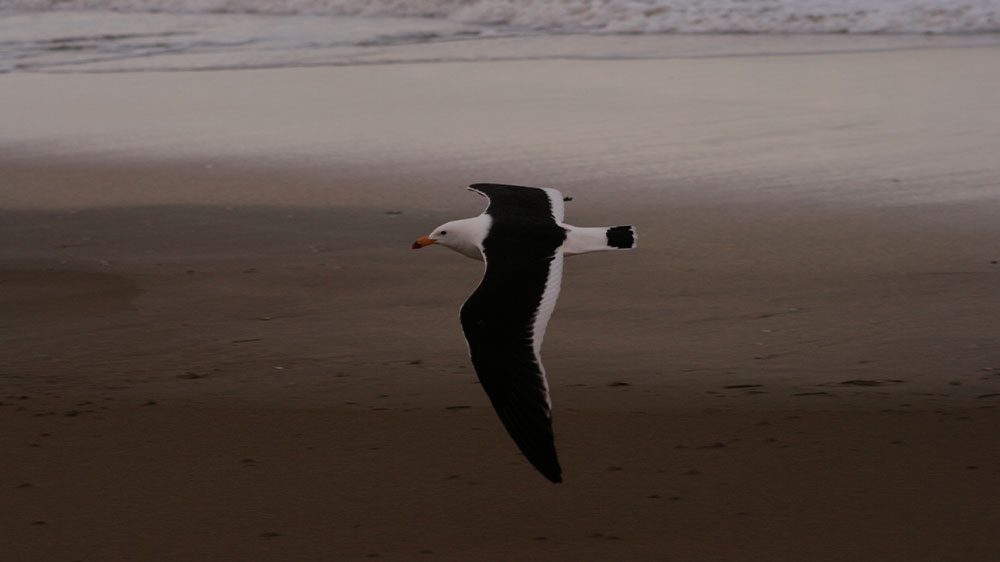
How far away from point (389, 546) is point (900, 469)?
1368 mm

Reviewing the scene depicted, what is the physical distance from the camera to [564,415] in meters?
4.23

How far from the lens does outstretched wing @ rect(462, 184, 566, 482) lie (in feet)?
11.7

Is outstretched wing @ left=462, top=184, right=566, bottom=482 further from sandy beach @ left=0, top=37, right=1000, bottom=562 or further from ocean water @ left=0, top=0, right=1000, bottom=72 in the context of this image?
ocean water @ left=0, top=0, right=1000, bottom=72

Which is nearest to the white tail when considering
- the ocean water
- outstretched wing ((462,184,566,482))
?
outstretched wing ((462,184,566,482))

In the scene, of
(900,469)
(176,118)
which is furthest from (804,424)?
(176,118)

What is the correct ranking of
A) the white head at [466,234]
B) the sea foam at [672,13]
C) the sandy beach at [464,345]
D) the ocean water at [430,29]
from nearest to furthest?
1. the sandy beach at [464,345]
2. the white head at [466,234]
3. the ocean water at [430,29]
4. the sea foam at [672,13]

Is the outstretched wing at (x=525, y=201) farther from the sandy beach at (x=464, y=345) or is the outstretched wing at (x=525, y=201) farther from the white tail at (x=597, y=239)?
the sandy beach at (x=464, y=345)

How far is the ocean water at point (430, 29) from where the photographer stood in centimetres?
1245

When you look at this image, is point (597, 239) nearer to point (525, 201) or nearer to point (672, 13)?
point (525, 201)

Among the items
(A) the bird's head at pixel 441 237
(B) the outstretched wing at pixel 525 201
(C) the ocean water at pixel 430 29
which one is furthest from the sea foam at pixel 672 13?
(A) the bird's head at pixel 441 237

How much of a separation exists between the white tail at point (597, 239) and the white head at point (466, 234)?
0.28m

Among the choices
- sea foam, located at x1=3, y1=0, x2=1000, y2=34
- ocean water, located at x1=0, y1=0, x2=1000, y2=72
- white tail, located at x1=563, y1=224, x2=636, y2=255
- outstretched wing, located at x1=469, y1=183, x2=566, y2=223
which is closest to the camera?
white tail, located at x1=563, y1=224, x2=636, y2=255

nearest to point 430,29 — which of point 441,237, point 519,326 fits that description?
point 441,237

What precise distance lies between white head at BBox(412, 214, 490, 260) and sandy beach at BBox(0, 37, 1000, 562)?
1.20ft
